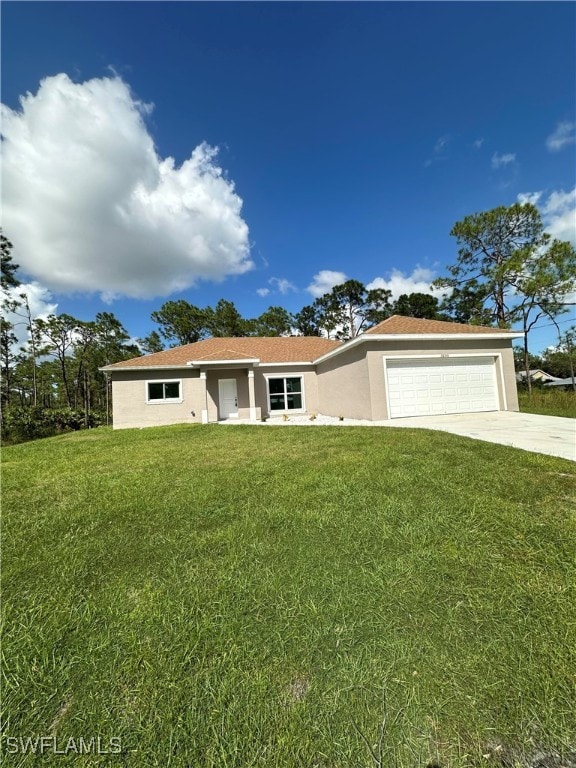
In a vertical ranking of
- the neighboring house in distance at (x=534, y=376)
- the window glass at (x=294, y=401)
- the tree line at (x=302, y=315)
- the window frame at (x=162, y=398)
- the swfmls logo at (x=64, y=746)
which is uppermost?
the tree line at (x=302, y=315)

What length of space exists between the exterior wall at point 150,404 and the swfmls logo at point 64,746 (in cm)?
1369

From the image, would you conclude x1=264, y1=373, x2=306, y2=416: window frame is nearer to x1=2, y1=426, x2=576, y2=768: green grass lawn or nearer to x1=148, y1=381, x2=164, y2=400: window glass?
Answer: x1=148, y1=381, x2=164, y2=400: window glass

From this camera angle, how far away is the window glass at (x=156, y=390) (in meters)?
15.1

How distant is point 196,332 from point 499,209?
29.9 meters

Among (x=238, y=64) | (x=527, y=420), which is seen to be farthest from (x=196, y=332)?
(x=527, y=420)

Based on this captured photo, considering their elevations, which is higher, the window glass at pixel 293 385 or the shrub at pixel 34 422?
the window glass at pixel 293 385

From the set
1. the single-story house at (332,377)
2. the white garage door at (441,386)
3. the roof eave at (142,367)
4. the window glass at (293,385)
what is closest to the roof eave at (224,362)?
the single-story house at (332,377)

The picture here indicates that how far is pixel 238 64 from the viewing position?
9398mm

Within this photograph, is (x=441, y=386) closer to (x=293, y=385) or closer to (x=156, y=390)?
(x=293, y=385)

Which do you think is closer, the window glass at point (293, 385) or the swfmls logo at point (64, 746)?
the swfmls logo at point (64, 746)

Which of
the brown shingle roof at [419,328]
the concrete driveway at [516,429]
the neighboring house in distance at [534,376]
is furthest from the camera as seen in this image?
the neighboring house in distance at [534,376]

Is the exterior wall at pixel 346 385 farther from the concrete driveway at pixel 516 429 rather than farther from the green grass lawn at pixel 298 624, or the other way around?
the green grass lawn at pixel 298 624

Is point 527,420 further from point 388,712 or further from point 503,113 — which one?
point 503,113

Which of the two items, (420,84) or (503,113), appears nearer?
(420,84)
